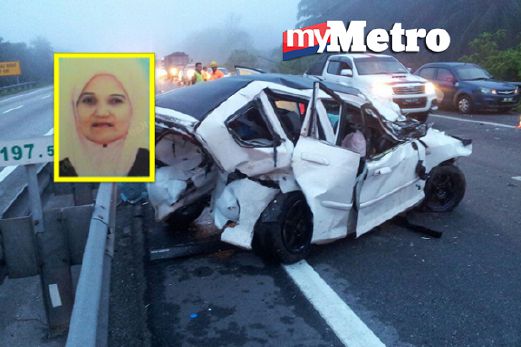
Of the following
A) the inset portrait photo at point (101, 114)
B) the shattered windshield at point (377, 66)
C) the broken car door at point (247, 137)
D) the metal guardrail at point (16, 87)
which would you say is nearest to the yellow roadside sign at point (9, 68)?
the metal guardrail at point (16, 87)

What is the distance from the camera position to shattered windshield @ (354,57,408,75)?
49.2ft

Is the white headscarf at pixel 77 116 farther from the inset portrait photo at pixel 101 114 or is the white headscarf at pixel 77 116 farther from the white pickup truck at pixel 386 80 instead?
the white pickup truck at pixel 386 80

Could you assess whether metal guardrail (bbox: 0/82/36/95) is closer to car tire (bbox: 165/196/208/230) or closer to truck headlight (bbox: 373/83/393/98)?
truck headlight (bbox: 373/83/393/98)

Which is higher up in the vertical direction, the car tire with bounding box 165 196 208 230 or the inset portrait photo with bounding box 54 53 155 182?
the inset portrait photo with bounding box 54 53 155 182

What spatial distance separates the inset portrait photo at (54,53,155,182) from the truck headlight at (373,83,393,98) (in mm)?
12490

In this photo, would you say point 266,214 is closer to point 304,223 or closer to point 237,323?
point 304,223

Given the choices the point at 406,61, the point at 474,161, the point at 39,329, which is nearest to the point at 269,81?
the point at 39,329

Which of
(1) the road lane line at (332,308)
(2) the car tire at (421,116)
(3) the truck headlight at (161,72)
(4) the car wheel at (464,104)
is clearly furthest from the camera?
(3) the truck headlight at (161,72)

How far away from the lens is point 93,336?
1975mm

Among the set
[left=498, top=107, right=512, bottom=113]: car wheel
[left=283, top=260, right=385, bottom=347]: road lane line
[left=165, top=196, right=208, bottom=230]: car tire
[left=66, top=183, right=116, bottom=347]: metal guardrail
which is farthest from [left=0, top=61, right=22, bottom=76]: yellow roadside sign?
[left=66, top=183, right=116, bottom=347]: metal guardrail

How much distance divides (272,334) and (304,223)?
1442mm

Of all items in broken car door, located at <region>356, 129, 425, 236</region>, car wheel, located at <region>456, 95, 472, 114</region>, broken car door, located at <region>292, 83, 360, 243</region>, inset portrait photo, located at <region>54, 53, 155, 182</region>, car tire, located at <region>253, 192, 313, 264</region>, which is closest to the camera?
inset portrait photo, located at <region>54, 53, 155, 182</region>

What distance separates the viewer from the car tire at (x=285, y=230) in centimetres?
472

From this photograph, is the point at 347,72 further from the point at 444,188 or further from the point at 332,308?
the point at 332,308
